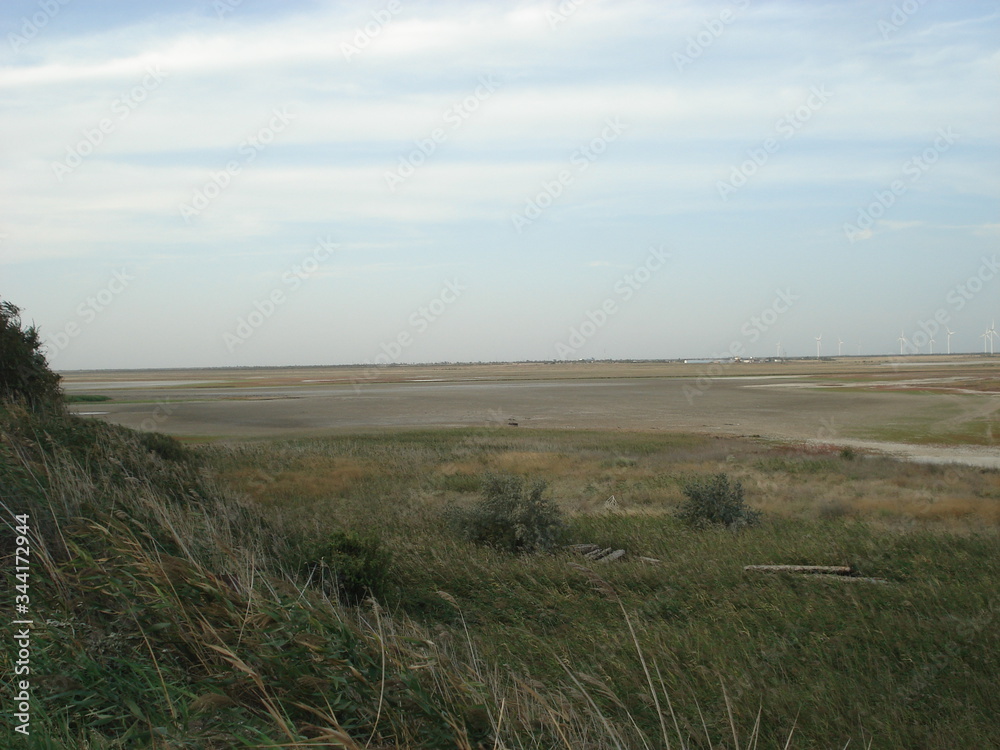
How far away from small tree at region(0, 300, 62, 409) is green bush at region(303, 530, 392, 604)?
10147 mm

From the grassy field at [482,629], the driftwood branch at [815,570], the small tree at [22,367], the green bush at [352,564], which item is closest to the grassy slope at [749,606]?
the grassy field at [482,629]

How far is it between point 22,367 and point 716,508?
16324 mm

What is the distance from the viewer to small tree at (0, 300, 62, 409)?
→ 53.4 feet

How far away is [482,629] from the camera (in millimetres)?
8055

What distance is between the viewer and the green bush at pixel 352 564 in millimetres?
9031

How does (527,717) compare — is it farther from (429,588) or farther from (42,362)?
(42,362)

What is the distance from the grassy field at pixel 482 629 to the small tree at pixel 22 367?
2.48 m

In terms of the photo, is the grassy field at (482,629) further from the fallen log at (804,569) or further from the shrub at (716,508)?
the shrub at (716,508)

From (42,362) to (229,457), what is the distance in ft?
29.5

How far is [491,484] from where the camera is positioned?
14953 mm

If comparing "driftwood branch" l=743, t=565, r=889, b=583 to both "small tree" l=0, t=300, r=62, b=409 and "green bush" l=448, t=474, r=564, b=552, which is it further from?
"small tree" l=0, t=300, r=62, b=409

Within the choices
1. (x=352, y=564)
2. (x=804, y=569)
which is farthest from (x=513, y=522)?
(x=804, y=569)

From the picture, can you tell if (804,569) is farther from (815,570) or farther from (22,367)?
(22,367)

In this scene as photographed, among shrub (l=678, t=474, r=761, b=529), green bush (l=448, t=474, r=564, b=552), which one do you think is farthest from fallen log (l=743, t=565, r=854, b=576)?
shrub (l=678, t=474, r=761, b=529)
